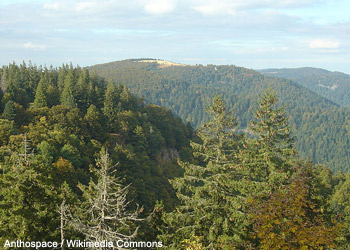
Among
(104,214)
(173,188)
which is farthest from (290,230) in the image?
(173,188)

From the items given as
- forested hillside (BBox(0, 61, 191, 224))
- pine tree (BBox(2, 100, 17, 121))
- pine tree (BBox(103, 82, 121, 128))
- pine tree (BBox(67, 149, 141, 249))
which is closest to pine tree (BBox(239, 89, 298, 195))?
pine tree (BBox(67, 149, 141, 249))

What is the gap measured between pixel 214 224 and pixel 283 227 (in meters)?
7.71

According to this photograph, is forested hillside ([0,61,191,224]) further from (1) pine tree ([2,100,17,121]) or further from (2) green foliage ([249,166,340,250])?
(2) green foliage ([249,166,340,250])

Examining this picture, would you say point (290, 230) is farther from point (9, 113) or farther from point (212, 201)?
point (9, 113)

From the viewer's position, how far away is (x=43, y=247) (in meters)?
18.4

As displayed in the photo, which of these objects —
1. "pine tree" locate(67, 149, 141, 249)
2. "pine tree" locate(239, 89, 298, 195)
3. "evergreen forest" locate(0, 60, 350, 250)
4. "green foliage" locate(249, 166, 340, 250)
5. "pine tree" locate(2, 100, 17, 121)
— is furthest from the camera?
"pine tree" locate(2, 100, 17, 121)

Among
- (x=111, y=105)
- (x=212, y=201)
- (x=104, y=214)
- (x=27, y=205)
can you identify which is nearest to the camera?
(x=104, y=214)

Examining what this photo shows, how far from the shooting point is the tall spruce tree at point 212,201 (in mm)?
21703

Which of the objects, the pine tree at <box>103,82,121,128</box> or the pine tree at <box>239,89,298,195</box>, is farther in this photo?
the pine tree at <box>103,82,121,128</box>

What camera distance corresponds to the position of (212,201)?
22688 millimetres

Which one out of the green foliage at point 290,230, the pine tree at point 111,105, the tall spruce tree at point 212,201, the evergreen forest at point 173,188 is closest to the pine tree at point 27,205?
the evergreen forest at point 173,188

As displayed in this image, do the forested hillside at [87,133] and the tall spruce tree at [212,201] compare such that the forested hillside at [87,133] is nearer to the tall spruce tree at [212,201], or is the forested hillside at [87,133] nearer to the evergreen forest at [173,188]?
the evergreen forest at [173,188]

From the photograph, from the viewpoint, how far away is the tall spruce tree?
21.7 meters

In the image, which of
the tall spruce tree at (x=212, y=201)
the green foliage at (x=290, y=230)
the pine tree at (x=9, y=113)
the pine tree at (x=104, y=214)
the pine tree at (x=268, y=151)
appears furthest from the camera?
the pine tree at (x=9, y=113)
